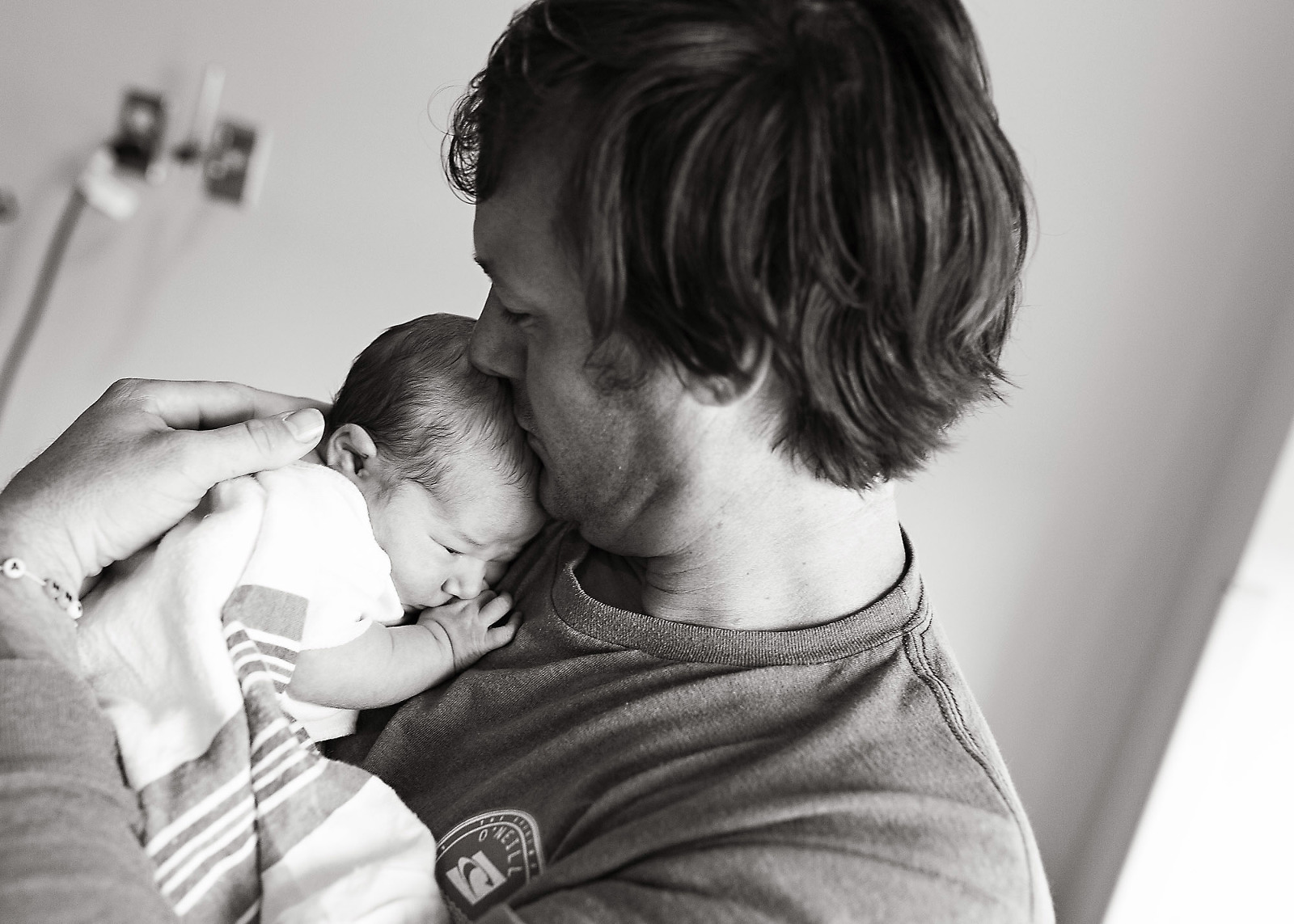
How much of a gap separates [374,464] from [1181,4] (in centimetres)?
181

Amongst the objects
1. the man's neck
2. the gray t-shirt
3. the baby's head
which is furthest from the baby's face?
the man's neck

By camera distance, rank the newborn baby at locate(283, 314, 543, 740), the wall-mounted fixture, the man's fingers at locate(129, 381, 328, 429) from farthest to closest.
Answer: the wall-mounted fixture
the newborn baby at locate(283, 314, 543, 740)
the man's fingers at locate(129, 381, 328, 429)

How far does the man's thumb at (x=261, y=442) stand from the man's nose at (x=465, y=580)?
0.23m

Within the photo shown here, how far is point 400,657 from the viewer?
116cm

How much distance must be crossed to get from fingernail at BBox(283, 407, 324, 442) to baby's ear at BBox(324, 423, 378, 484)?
0.42 ft

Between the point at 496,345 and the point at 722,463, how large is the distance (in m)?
0.27

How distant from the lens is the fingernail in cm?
113

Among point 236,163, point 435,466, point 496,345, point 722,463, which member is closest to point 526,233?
point 496,345

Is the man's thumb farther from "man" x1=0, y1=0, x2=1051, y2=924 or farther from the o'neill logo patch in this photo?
the o'neill logo patch

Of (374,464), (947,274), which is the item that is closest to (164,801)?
(374,464)

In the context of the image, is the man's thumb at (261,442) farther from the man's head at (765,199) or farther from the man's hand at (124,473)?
the man's head at (765,199)

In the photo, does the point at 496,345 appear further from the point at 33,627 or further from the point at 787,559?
the point at 33,627

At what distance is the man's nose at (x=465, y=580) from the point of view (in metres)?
1.28

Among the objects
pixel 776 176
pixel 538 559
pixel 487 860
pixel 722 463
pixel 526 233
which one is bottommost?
pixel 487 860
